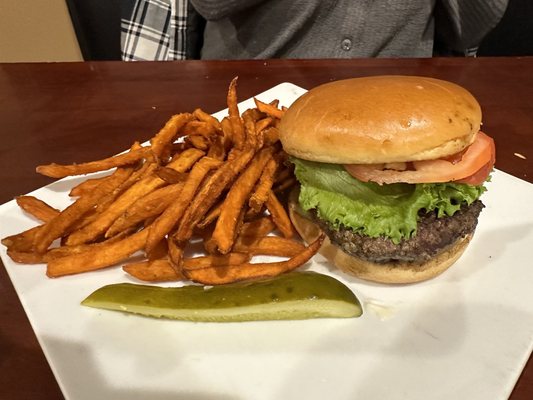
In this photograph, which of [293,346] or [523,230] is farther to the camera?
[523,230]

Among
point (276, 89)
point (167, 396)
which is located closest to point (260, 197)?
point (167, 396)

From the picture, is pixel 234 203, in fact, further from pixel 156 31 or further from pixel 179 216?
pixel 156 31

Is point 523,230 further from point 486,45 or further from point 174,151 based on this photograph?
point 486,45

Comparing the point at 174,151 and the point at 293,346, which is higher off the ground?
the point at 174,151

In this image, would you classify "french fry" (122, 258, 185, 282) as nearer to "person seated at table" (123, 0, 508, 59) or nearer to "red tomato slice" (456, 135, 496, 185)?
"red tomato slice" (456, 135, 496, 185)

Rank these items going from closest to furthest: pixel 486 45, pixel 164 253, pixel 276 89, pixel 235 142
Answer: pixel 164 253 → pixel 235 142 → pixel 276 89 → pixel 486 45

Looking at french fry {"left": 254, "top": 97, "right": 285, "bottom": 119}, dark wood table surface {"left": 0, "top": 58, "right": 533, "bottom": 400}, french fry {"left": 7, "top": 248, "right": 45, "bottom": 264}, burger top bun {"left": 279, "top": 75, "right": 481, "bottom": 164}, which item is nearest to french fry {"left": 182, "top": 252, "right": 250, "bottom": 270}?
burger top bun {"left": 279, "top": 75, "right": 481, "bottom": 164}
